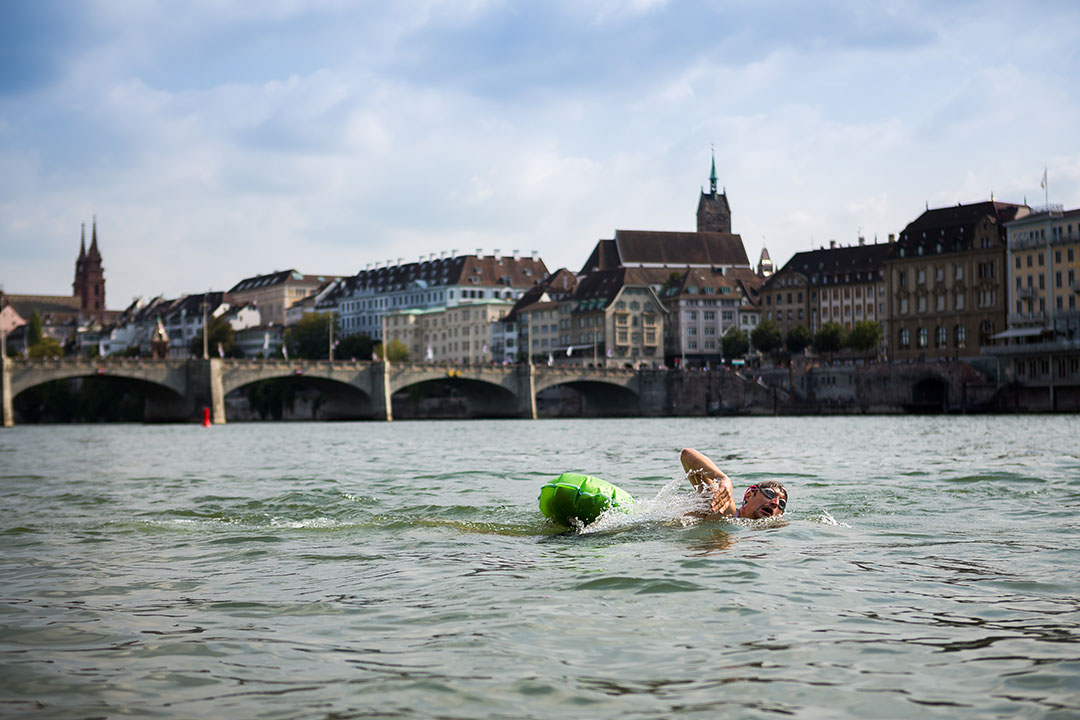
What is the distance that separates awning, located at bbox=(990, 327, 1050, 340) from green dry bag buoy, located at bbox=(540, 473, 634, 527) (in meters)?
82.0

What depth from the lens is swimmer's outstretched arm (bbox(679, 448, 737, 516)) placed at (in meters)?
11.3

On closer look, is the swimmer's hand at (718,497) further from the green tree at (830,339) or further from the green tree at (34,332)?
the green tree at (34,332)

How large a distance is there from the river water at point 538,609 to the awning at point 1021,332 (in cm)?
7653

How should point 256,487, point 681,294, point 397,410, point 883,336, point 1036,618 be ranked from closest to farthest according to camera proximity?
point 1036,618 < point 256,487 < point 397,410 < point 883,336 < point 681,294

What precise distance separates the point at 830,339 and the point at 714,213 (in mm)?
65188

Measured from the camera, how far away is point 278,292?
172750mm

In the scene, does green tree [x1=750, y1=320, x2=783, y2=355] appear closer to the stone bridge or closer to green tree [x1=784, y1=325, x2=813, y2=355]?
green tree [x1=784, y1=325, x2=813, y2=355]

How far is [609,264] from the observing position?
14188cm

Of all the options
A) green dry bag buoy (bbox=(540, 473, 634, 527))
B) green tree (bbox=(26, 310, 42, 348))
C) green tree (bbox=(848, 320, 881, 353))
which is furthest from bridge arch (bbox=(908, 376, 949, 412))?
green tree (bbox=(26, 310, 42, 348))

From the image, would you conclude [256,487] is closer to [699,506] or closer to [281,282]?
[699,506]

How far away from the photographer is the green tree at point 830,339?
353ft

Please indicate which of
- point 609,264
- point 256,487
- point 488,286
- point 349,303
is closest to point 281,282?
point 349,303

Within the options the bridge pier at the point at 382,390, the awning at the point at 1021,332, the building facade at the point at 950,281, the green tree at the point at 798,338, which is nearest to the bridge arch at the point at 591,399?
the bridge pier at the point at 382,390

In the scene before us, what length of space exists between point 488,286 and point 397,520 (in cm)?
13382
